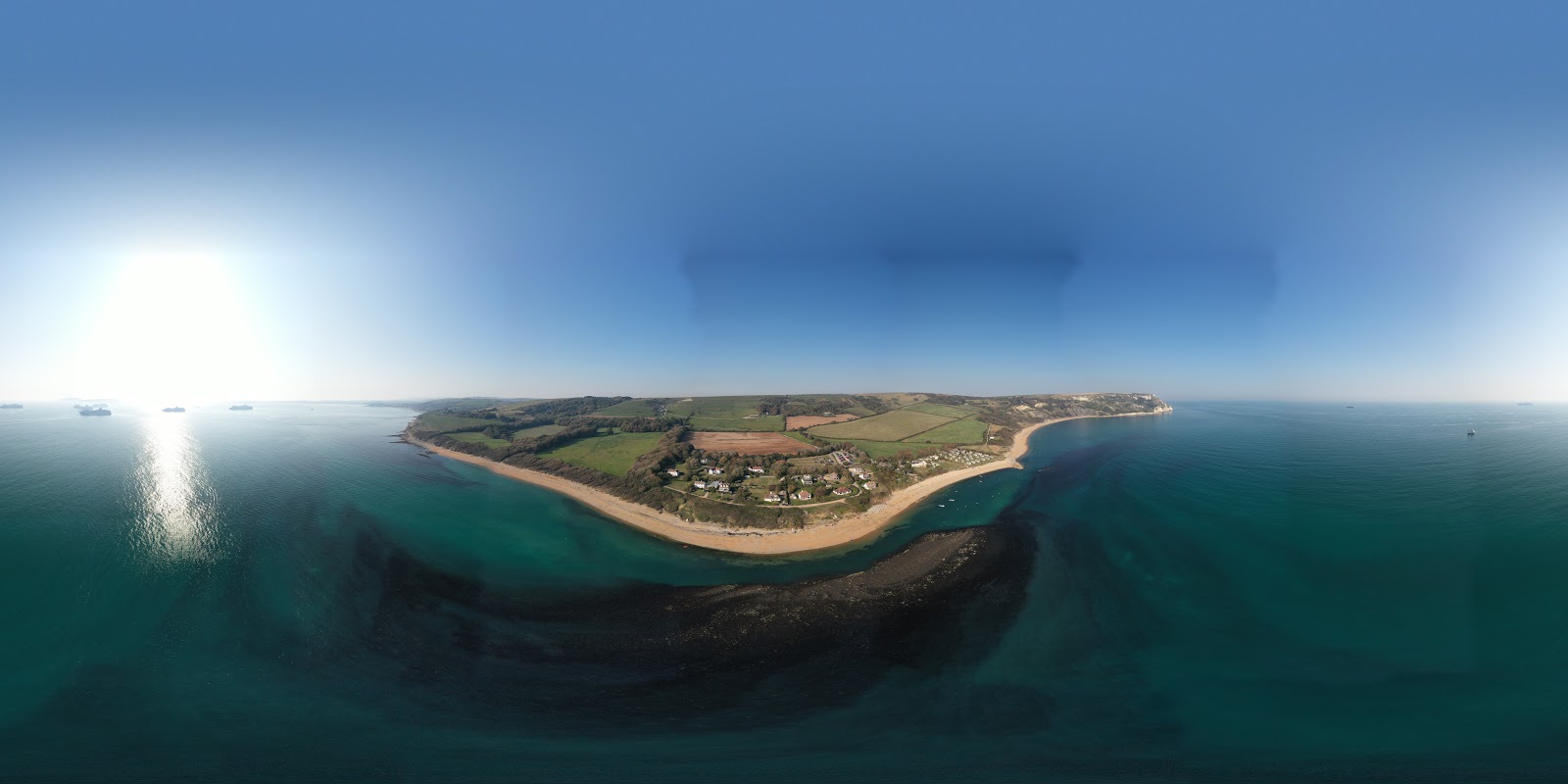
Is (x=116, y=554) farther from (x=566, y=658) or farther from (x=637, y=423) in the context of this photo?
(x=637, y=423)

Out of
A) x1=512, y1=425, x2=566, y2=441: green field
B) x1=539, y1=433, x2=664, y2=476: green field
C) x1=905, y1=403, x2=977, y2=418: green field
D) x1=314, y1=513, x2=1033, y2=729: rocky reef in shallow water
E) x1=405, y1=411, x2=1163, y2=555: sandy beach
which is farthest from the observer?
x1=905, y1=403, x2=977, y2=418: green field

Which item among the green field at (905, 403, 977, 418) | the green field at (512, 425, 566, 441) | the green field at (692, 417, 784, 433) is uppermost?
the green field at (905, 403, 977, 418)

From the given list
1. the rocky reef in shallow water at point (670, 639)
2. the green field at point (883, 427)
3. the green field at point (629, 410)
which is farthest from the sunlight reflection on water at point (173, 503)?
the green field at point (883, 427)

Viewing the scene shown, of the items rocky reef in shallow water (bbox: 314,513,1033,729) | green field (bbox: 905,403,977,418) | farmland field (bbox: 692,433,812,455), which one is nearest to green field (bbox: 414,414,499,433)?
farmland field (bbox: 692,433,812,455)

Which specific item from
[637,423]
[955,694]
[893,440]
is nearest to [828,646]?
[955,694]

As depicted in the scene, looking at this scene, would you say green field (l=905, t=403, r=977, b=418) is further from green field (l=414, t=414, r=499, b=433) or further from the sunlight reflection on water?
the sunlight reflection on water

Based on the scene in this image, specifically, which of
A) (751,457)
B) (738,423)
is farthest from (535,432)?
(751,457)
